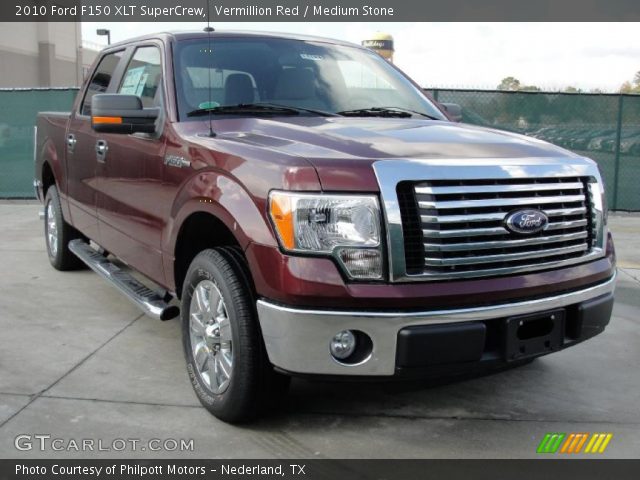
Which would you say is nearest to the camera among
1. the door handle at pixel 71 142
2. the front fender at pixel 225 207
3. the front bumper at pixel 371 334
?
the front bumper at pixel 371 334

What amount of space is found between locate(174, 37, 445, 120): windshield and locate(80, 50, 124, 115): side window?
1.29 meters

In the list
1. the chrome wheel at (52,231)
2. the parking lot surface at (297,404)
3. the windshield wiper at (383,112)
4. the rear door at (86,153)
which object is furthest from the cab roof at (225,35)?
the chrome wheel at (52,231)

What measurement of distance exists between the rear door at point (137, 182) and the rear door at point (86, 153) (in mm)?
178

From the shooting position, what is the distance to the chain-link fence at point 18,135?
449 inches

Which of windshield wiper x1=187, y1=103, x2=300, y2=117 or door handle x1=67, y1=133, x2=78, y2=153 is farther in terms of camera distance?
door handle x1=67, y1=133, x2=78, y2=153

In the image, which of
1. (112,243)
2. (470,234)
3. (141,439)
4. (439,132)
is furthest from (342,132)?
(112,243)

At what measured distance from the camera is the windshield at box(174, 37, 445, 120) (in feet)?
13.1

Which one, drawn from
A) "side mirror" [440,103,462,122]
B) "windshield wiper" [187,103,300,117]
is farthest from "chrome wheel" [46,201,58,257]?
"side mirror" [440,103,462,122]

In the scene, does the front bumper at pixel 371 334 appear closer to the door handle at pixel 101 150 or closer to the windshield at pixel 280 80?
the windshield at pixel 280 80

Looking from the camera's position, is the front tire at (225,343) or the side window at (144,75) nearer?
the front tire at (225,343)

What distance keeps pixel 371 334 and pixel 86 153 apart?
3.24 metres

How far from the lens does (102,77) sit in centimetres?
551

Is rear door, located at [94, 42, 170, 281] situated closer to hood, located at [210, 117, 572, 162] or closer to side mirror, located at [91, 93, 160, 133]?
side mirror, located at [91, 93, 160, 133]

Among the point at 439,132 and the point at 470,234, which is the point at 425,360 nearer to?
the point at 470,234
